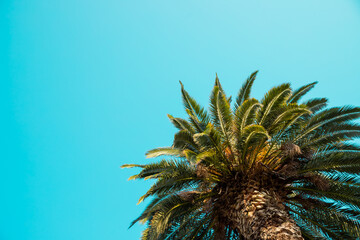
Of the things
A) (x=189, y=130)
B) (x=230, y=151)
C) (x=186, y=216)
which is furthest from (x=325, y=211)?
(x=189, y=130)

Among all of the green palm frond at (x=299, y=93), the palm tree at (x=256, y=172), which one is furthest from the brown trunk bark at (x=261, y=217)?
the green palm frond at (x=299, y=93)

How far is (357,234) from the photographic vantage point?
27.1 ft

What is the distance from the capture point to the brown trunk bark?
6996 mm

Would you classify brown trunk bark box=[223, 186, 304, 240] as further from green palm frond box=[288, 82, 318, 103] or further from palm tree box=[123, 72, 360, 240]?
green palm frond box=[288, 82, 318, 103]

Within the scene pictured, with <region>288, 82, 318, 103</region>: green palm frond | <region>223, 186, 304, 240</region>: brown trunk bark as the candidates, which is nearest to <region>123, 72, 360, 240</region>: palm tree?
<region>223, 186, 304, 240</region>: brown trunk bark

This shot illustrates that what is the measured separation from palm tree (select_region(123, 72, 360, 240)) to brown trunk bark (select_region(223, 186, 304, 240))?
0.03 m

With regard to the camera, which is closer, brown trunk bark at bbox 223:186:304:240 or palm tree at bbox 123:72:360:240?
brown trunk bark at bbox 223:186:304:240

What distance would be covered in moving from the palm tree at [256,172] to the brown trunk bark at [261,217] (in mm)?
34

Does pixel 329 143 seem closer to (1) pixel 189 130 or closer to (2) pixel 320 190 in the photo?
(2) pixel 320 190

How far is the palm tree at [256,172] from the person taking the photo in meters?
8.43

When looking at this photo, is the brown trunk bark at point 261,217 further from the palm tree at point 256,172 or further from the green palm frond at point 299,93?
the green palm frond at point 299,93

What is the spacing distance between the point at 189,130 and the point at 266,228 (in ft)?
12.8

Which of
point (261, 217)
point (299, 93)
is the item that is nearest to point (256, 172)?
point (261, 217)

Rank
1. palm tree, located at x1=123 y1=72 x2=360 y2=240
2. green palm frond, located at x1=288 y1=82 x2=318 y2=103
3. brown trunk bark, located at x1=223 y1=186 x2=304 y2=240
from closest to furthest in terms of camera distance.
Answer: brown trunk bark, located at x1=223 y1=186 x2=304 y2=240, palm tree, located at x1=123 y1=72 x2=360 y2=240, green palm frond, located at x1=288 y1=82 x2=318 y2=103
